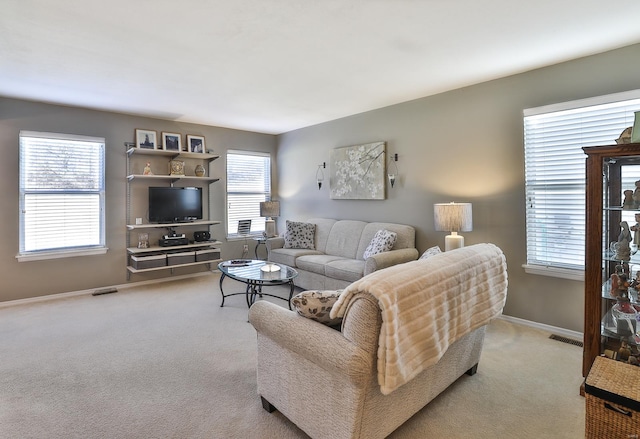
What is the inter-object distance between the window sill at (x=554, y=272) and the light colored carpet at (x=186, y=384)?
56 centimetres

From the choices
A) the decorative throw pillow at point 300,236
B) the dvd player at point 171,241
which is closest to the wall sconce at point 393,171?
the decorative throw pillow at point 300,236

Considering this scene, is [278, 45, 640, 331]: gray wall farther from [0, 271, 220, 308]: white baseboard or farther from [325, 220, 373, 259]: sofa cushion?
[0, 271, 220, 308]: white baseboard

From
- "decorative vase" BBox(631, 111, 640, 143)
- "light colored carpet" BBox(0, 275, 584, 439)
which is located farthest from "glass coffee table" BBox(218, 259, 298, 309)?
"decorative vase" BBox(631, 111, 640, 143)

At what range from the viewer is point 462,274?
193cm

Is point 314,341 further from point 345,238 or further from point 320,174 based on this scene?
point 320,174

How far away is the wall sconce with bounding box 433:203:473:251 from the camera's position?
3.37 metres

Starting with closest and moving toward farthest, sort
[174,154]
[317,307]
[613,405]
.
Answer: [613,405], [317,307], [174,154]

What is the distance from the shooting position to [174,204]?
5.07m

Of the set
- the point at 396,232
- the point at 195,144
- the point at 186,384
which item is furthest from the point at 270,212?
the point at 186,384

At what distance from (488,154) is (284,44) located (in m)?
2.34

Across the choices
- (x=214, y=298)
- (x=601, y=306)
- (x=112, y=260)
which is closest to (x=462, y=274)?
(x=601, y=306)

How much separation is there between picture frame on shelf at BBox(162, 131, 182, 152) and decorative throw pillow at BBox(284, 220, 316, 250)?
211cm

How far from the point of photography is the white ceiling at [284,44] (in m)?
2.19

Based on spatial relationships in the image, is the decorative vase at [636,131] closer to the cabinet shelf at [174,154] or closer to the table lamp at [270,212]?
the table lamp at [270,212]
